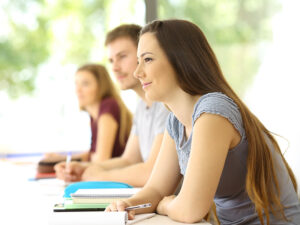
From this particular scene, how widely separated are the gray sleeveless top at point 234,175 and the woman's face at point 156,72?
0.13 meters

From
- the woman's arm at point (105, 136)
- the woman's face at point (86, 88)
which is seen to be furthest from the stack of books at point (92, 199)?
the woman's face at point (86, 88)

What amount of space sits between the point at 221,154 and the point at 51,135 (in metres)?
8.53

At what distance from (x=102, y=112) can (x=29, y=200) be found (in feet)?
4.73

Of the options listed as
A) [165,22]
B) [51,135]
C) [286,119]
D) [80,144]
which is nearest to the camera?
[165,22]

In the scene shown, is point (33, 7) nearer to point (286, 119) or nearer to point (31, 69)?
point (31, 69)

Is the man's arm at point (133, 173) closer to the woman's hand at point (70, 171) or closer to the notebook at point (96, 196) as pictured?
the woman's hand at point (70, 171)

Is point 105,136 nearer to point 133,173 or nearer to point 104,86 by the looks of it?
point 104,86

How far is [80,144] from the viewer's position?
29.0 feet

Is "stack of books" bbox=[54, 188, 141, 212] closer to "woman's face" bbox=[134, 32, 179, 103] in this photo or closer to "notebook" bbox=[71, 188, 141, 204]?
"notebook" bbox=[71, 188, 141, 204]

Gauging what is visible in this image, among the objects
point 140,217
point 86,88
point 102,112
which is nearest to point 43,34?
point 86,88

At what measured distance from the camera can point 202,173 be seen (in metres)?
1.23

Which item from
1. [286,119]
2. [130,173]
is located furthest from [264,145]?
[130,173]

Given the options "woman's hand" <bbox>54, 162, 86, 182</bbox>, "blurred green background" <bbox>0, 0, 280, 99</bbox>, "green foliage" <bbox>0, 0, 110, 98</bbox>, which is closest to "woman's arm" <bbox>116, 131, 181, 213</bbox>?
"woman's hand" <bbox>54, 162, 86, 182</bbox>

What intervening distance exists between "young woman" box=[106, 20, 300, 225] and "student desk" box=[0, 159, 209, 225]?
104 mm
